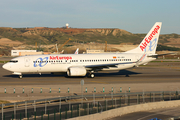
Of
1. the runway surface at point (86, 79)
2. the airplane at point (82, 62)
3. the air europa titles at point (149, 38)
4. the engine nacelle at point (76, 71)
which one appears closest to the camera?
the runway surface at point (86, 79)

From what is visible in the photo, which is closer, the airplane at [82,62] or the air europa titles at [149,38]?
the airplane at [82,62]

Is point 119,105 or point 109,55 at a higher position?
point 109,55

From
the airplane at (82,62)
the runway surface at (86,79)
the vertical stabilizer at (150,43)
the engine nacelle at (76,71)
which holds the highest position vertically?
the vertical stabilizer at (150,43)

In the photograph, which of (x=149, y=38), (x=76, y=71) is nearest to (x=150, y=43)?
(x=149, y=38)

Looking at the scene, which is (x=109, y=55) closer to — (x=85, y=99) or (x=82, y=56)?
(x=82, y=56)

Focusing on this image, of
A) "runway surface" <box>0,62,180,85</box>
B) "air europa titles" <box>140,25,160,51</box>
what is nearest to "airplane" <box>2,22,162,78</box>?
"air europa titles" <box>140,25,160,51</box>

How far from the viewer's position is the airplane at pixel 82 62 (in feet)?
149

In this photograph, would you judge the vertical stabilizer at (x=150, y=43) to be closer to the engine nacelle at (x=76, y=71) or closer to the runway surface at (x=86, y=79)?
the runway surface at (x=86, y=79)

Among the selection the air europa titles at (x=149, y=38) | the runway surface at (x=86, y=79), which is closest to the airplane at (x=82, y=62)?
the air europa titles at (x=149, y=38)

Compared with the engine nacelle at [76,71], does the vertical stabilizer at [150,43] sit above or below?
above

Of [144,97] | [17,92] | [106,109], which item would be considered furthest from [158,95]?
[17,92]

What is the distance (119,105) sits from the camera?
23.4 meters

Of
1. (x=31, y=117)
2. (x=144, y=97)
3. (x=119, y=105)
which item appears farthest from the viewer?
(x=144, y=97)

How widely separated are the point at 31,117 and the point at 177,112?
14356 millimetres
